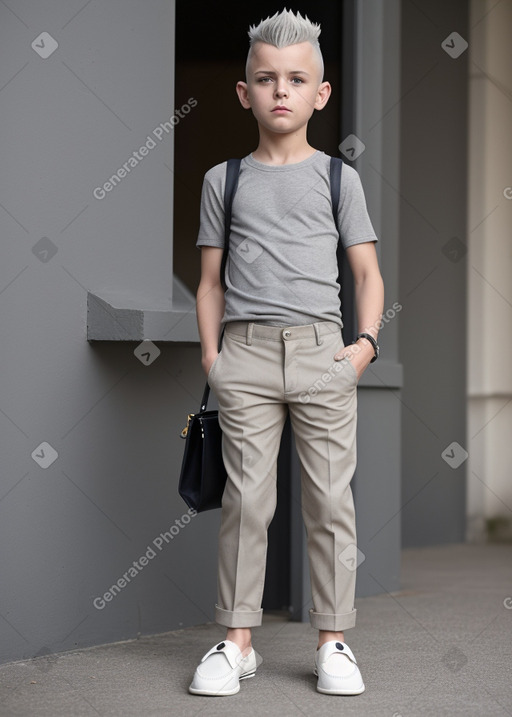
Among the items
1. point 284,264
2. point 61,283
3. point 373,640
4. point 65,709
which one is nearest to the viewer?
point 65,709

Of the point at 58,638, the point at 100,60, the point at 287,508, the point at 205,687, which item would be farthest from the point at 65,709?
the point at 100,60

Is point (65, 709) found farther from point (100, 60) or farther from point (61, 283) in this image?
point (100, 60)

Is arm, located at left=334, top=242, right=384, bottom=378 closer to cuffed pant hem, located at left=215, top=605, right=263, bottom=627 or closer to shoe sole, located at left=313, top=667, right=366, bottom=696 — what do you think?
cuffed pant hem, located at left=215, top=605, right=263, bottom=627

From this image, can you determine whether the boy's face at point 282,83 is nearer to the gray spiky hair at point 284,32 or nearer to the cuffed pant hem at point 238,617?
the gray spiky hair at point 284,32

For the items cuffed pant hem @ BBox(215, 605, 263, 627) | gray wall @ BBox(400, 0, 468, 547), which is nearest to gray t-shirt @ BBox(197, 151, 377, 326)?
cuffed pant hem @ BBox(215, 605, 263, 627)

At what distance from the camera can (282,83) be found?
2799 millimetres

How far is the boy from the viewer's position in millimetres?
2805

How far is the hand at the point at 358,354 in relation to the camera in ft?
9.15

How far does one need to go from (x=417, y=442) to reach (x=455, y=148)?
1.63 meters

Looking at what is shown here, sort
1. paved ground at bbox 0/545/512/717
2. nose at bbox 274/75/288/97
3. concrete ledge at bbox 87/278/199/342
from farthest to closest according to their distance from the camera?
concrete ledge at bbox 87/278/199/342, nose at bbox 274/75/288/97, paved ground at bbox 0/545/512/717

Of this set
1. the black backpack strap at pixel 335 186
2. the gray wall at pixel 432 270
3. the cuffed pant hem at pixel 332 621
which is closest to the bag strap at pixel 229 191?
the black backpack strap at pixel 335 186

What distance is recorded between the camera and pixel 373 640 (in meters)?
3.46

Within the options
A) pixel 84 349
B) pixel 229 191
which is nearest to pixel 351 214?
pixel 229 191

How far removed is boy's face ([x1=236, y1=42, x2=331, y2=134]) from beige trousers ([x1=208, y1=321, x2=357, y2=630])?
53 centimetres
